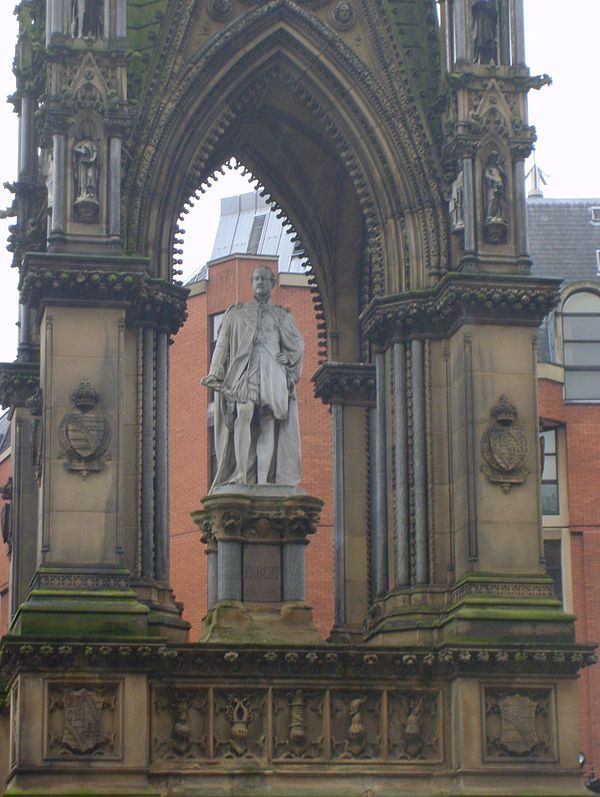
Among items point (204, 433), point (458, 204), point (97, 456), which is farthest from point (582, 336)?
point (97, 456)

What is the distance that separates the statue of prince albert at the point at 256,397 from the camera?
29.0m

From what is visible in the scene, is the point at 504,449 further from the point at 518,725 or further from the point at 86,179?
the point at 86,179

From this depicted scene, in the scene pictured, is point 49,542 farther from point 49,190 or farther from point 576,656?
point 576,656

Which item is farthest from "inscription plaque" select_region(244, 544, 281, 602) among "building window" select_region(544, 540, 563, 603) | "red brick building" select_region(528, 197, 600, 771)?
"building window" select_region(544, 540, 563, 603)

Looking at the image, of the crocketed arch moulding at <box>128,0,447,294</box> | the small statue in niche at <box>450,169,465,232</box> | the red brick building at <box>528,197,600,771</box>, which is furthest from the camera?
the red brick building at <box>528,197,600,771</box>

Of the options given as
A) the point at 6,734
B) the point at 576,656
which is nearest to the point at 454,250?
the point at 576,656

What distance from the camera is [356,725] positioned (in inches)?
1071

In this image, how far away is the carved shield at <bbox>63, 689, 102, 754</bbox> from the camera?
85.9 ft

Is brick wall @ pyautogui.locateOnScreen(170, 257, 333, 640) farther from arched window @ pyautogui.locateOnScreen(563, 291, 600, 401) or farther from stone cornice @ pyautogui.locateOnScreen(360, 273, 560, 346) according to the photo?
stone cornice @ pyautogui.locateOnScreen(360, 273, 560, 346)

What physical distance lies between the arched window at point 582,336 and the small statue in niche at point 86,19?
26298mm

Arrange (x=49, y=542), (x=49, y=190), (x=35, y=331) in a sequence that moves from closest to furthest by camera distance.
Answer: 1. (x=49, y=542)
2. (x=49, y=190)
3. (x=35, y=331)

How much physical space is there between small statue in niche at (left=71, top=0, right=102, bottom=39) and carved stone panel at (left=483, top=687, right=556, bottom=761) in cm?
935

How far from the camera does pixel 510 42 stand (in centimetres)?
2934

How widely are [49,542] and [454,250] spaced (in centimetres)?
639
